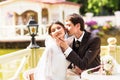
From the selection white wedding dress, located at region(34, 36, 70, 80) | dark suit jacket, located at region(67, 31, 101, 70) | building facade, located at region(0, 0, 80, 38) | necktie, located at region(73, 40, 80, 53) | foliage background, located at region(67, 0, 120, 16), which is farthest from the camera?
foliage background, located at region(67, 0, 120, 16)

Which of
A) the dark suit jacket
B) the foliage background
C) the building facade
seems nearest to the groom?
the dark suit jacket

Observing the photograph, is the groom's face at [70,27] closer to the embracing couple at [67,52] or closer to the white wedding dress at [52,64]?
the embracing couple at [67,52]

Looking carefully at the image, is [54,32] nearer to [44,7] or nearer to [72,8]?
[44,7]

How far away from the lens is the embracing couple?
16.2 ft

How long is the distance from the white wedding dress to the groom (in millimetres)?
82

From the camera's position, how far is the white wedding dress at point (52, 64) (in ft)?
16.1

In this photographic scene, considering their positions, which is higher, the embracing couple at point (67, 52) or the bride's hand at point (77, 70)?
the embracing couple at point (67, 52)

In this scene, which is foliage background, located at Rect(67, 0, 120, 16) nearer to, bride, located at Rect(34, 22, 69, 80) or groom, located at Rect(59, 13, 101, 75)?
groom, located at Rect(59, 13, 101, 75)

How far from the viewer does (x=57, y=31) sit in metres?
4.97

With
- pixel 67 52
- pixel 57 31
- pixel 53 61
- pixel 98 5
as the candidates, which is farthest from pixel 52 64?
pixel 98 5

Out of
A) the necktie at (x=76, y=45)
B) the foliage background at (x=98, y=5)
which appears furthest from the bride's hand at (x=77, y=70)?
the foliage background at (x=98, y=5)

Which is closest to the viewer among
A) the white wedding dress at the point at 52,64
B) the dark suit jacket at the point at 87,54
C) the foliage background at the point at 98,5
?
the white wedding dress at the point at 52,64

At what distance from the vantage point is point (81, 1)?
33531 millimetres

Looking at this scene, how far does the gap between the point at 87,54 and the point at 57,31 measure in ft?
1.49
